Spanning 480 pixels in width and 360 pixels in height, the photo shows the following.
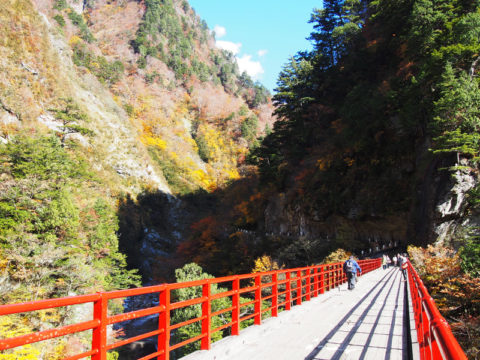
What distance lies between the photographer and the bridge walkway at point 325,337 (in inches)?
219

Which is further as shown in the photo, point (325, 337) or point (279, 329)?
point (279, 329)

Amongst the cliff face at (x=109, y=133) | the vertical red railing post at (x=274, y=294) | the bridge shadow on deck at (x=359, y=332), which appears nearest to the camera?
the bridge shadow on deck at (x=359, y=332)

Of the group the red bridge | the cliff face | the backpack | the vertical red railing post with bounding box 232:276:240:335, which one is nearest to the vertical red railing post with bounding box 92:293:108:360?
the red bridge

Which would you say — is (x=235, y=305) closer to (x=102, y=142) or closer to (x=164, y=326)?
(x=164, y=326)

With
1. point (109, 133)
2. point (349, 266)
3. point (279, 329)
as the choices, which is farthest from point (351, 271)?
point (109, 133)

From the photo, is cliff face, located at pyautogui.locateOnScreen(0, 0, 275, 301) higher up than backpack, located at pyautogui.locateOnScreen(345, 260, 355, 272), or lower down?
higher up

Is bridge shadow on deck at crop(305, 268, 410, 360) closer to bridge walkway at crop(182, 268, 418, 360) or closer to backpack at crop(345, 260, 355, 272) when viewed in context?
bridge walkway at crop(182, 268, 418, 360)

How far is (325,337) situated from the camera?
22.4 feet

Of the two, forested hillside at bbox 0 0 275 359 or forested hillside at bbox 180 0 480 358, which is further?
forested hillside at bbox 0 0 275 359

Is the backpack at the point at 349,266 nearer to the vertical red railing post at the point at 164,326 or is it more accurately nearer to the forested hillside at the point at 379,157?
the forested hillside at the point at 379,157

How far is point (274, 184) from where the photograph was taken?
48156mm

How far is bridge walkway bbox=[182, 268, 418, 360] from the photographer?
5573mm

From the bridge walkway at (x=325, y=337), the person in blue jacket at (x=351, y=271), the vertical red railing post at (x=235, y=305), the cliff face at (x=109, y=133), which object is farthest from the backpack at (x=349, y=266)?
the cliff face at (x=109, y=133)

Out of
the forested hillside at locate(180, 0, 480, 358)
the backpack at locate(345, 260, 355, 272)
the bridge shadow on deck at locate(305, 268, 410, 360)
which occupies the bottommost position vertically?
the bridge shadow on deck at locate(305, 268, 410, 360)
